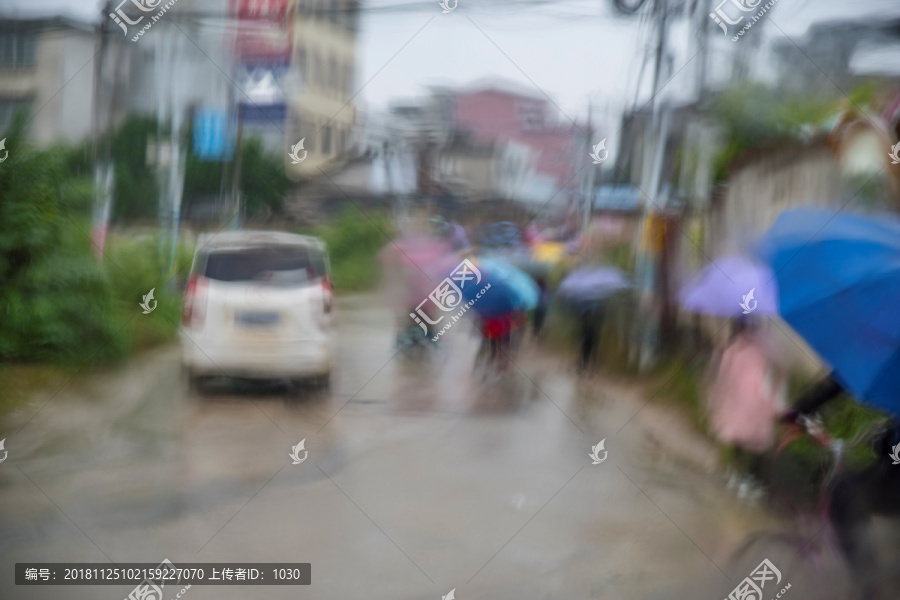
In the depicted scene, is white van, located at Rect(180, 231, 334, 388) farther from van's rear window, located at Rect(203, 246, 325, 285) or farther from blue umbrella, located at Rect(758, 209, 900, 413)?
blue umbrella, located at Rect(758, 209, 900, 413)

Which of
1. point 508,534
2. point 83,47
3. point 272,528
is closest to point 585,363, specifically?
point 508,534

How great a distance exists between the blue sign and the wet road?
1032mm

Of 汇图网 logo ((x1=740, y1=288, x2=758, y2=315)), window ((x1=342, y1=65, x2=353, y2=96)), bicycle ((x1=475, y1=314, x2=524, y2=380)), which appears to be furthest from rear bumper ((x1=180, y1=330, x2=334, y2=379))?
汇图网 logo ((x1=740, y1=288, x2=758, y2=315))

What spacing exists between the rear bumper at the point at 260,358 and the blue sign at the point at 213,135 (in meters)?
0.96

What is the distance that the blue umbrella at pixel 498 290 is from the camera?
4379 millimetres

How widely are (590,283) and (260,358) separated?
1.99m

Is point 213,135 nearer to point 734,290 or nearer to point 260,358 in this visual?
point 260,358

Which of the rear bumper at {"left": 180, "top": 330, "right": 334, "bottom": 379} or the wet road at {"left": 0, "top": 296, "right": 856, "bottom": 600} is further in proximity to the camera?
the rear bumper at {"left": 180, "top": 330, "right": 334, "bottom": 379}

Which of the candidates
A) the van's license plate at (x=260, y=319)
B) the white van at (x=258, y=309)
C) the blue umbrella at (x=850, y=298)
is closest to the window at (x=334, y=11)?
the white van at (x=258, y=309)

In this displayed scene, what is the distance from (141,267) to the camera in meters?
4.35

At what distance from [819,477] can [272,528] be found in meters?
2.61

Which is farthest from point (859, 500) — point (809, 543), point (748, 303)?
point (748, 303)

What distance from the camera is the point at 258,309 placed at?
4.33m

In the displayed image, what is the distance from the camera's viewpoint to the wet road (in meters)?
3.68
